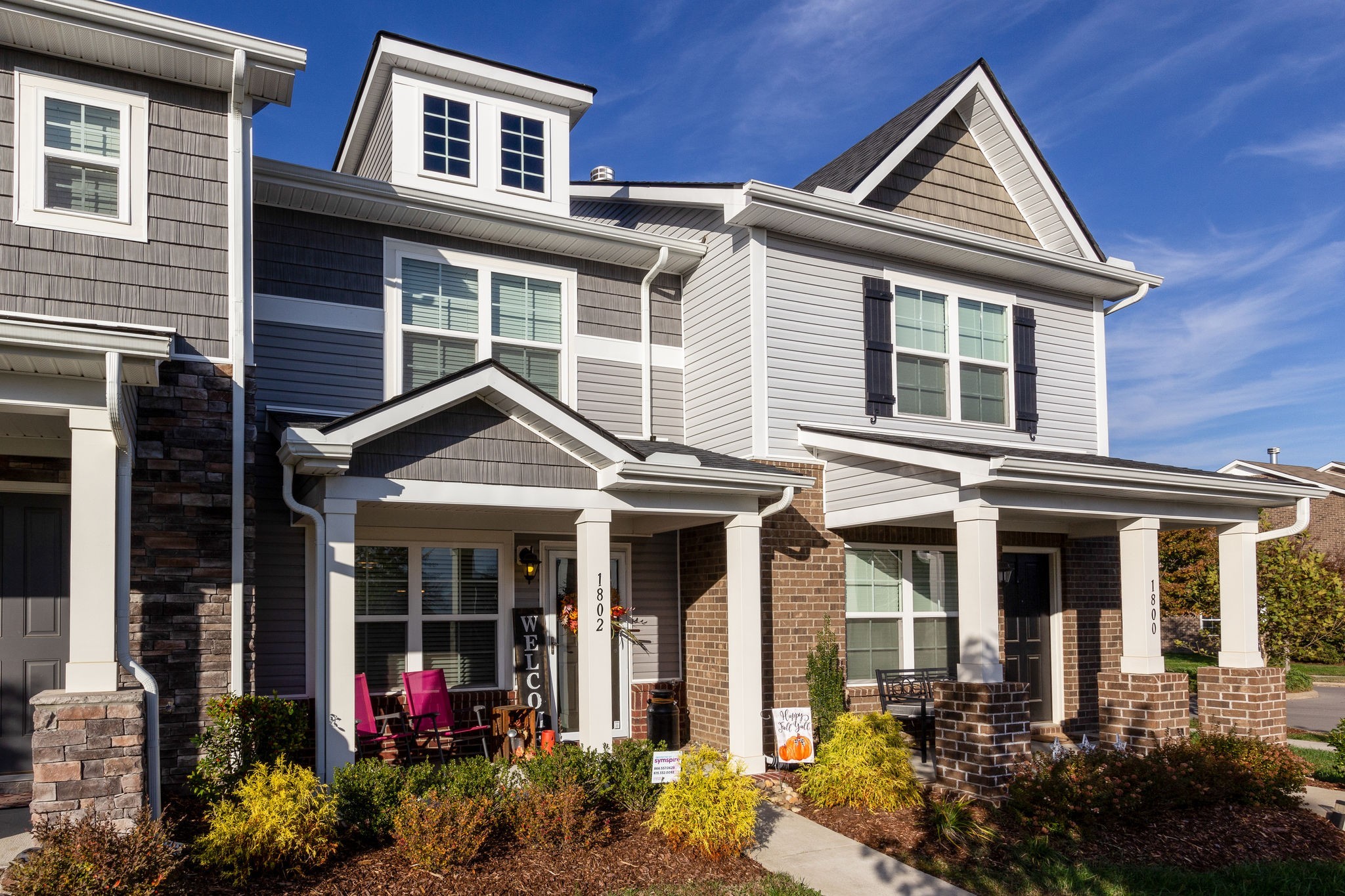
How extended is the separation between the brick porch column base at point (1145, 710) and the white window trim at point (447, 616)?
6.09 meters

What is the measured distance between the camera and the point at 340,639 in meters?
7.45

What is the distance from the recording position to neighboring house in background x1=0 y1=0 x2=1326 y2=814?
7.33 meters

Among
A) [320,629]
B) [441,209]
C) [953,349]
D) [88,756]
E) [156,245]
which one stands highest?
[441,209]

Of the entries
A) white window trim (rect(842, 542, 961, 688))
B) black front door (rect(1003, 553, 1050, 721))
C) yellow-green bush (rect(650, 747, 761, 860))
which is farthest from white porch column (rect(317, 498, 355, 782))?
black front door (rect(1003, 553, 1050, 721))

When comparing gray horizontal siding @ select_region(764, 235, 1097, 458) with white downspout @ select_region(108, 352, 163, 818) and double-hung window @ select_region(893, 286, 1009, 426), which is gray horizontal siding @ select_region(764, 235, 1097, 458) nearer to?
double-hung window @ select_region(893, 286, 1009, 426)

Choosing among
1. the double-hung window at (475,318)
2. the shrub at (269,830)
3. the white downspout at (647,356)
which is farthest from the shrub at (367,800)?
the white downspout at (647,356)

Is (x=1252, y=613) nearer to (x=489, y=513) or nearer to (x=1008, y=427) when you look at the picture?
(x=1008, y=427)

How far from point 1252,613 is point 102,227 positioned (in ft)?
39.1

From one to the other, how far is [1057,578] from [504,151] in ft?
28.1

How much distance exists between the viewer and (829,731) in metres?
9.95

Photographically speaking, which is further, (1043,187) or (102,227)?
(1043,187)

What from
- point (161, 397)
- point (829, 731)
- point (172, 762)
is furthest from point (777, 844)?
point (161, 397)

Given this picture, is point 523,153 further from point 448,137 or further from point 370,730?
point 370,730

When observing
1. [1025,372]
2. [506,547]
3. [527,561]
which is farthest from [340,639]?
[1025,372]
